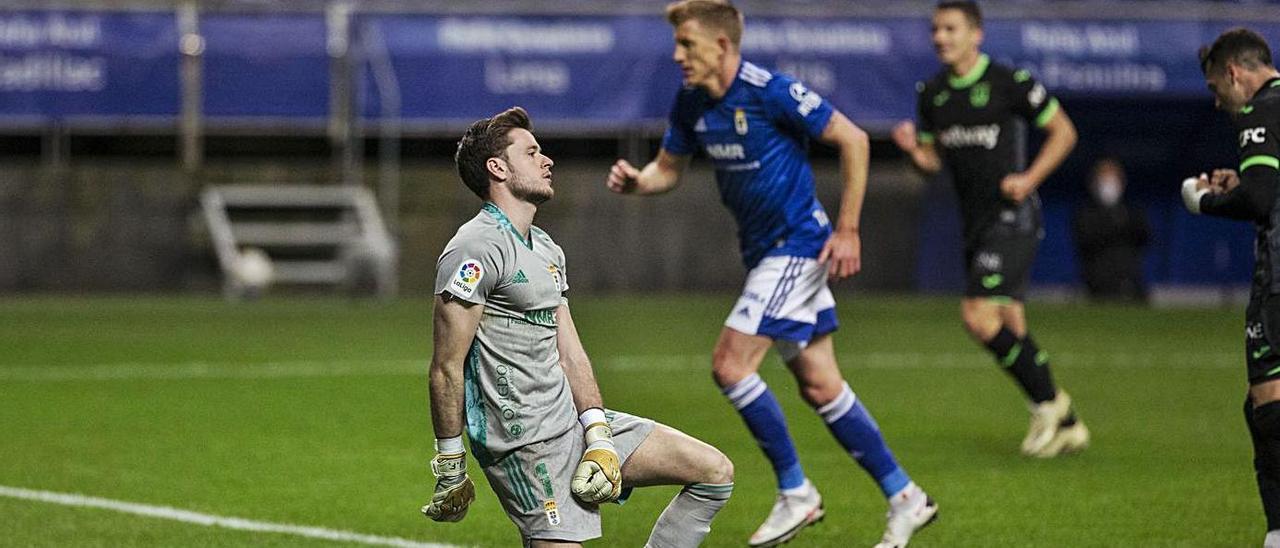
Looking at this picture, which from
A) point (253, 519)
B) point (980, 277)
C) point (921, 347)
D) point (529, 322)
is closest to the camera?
point (529, 322)

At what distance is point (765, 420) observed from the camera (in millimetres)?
8492

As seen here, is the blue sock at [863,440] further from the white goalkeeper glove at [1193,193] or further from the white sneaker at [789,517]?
the white goalkeeper glove at [1193,193]

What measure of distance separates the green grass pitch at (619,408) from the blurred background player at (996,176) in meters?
0.51

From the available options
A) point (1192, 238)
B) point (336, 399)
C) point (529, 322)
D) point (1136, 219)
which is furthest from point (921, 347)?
point (529, 322)

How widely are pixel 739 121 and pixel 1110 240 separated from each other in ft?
62.6

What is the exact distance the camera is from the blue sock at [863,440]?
8172 millimetres

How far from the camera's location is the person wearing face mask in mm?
26578

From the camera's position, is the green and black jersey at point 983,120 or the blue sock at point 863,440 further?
the green and black jersey at point 983,120

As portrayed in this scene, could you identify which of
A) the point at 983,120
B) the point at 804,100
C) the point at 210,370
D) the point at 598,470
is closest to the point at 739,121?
the point at 804,100

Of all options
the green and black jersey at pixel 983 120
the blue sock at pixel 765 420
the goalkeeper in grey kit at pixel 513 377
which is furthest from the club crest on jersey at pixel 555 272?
the green and black jersey at pixel 983 120

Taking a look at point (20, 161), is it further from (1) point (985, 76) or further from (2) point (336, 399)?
(1) point (985, 76)

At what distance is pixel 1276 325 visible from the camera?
7.26m

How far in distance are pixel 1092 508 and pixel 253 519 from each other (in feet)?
12.6

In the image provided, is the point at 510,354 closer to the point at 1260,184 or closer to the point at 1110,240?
the point at 1260,184
